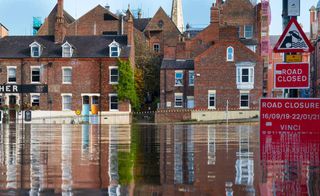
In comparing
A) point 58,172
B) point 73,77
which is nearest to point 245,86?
point 73,77

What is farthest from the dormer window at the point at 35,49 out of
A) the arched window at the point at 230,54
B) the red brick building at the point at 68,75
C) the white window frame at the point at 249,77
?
the white window frame at the point at 249,77

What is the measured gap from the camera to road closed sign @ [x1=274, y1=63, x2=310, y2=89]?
13.3 meters

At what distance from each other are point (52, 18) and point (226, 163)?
71.3 meters

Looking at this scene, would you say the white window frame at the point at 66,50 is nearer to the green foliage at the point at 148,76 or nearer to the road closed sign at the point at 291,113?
the green foliage at the point at 148,76

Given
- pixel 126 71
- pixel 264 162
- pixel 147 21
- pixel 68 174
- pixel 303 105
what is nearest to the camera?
pixel 68 174

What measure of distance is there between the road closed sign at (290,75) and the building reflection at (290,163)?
160cm

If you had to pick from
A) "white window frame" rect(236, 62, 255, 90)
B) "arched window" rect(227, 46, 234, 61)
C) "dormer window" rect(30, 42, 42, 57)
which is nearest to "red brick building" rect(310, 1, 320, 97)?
"white window frame" rect(236, 62, 255, 90)

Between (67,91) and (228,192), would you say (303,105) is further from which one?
(67,91)

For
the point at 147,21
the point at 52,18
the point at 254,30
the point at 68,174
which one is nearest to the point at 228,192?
the point at 68,174

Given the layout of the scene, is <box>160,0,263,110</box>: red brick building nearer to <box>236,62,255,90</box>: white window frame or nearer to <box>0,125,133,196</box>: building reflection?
<box>236,62,255,90</box>: white window frame

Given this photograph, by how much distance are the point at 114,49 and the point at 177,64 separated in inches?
290

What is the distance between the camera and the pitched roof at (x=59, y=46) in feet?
199

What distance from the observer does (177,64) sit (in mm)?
63562

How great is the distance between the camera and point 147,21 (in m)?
90.1
